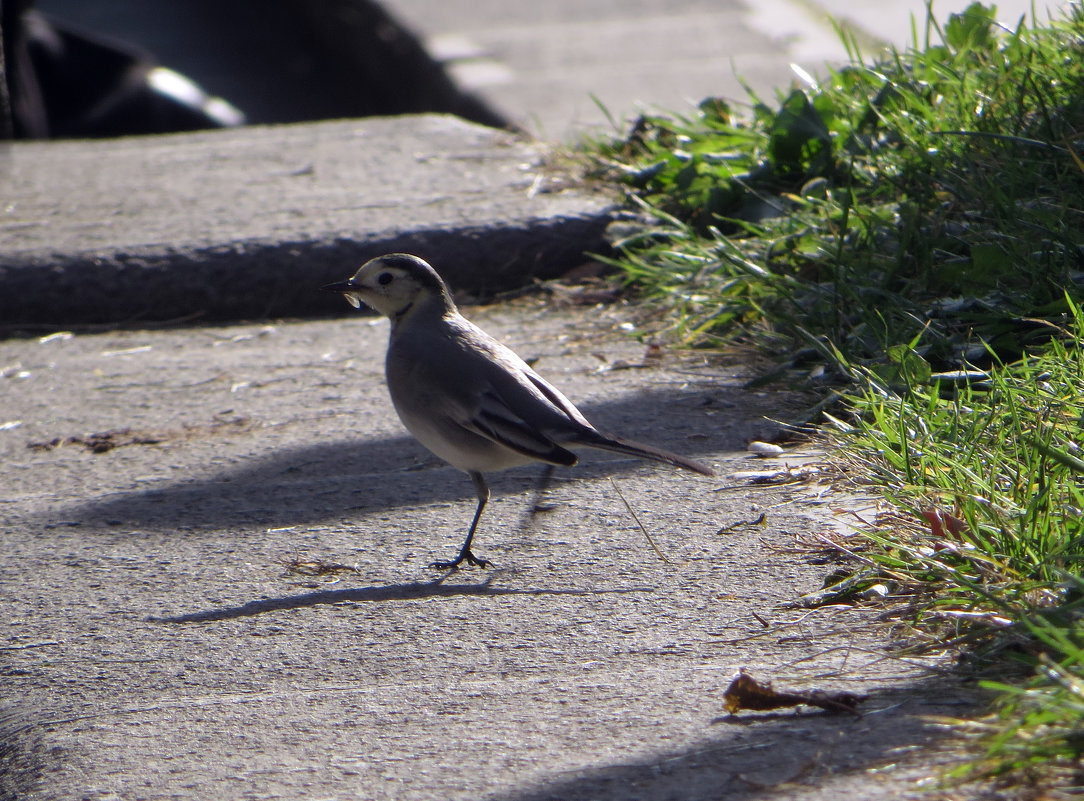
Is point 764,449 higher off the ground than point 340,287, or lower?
lower

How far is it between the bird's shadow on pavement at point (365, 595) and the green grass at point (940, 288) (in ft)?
2.44

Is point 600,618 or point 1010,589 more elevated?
point 1010,589

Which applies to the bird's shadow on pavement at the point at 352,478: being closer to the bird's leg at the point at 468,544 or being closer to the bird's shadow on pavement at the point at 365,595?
the bird's leg at the point at 468,544

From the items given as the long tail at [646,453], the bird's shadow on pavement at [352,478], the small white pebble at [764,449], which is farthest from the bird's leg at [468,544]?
the small white pebble at [764,449]

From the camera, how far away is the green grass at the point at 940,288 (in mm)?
2260

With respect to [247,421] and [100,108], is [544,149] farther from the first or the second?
[100,108]

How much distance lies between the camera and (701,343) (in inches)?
169

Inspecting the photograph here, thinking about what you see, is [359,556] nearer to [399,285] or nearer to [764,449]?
[399,285]

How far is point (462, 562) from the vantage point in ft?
9.71


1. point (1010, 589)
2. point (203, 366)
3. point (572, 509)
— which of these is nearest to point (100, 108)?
point (203, 366)

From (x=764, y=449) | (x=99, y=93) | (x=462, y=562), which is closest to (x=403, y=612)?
(x=462, y=562)

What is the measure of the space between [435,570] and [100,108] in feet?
24.1

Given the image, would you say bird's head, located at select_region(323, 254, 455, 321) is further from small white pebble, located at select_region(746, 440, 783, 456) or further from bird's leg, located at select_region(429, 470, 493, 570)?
small white pebble, located at select_region(746, 440, 783, 456)

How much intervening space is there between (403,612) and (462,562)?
0.29m
